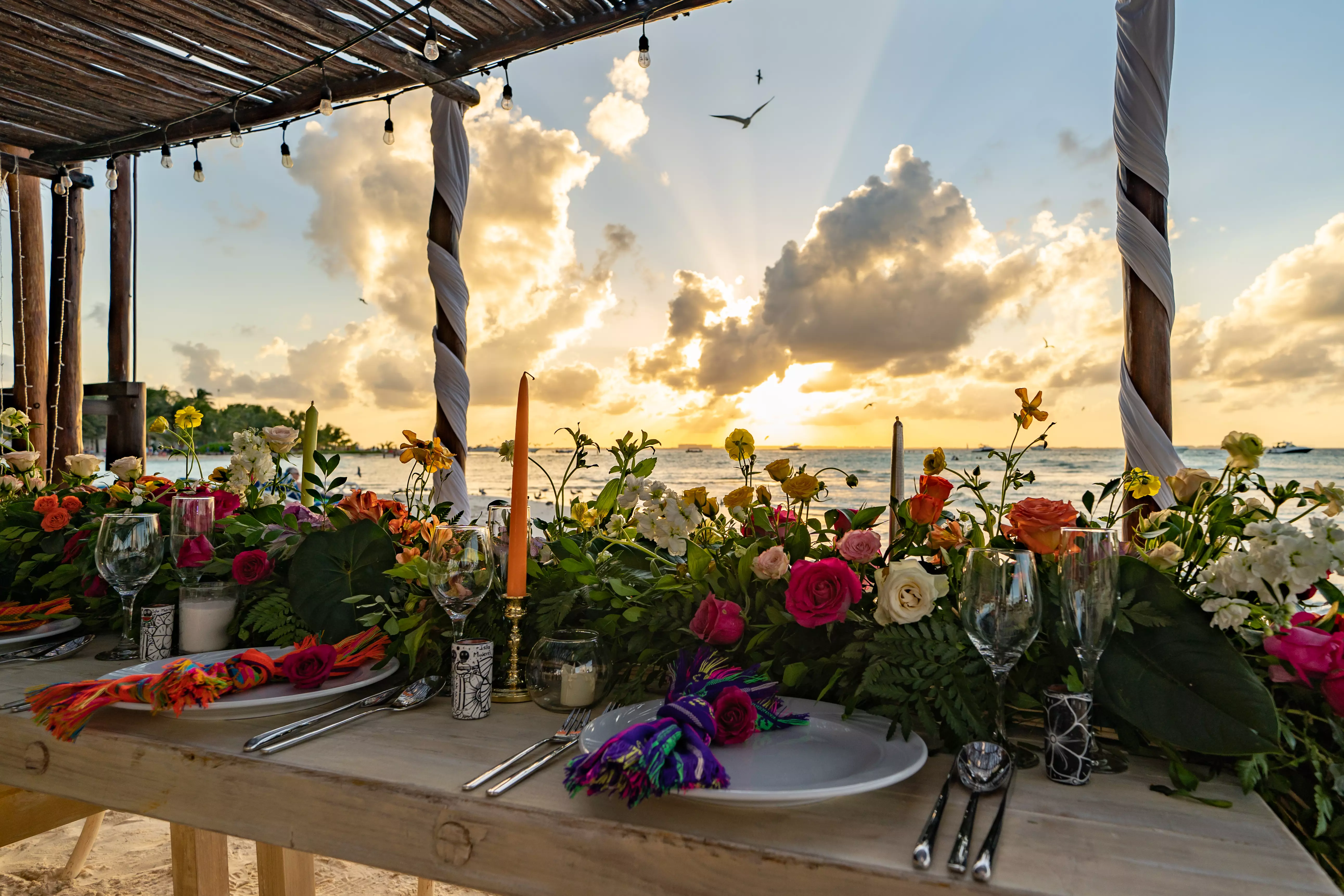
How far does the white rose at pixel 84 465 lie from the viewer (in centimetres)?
158

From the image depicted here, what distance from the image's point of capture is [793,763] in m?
0.65

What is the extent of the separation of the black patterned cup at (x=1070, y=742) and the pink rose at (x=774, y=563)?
0.27 meters

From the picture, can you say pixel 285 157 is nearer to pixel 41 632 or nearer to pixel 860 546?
pixel 41 632

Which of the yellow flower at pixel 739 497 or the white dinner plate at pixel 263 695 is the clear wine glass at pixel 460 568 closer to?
the white dinner plate at pixel 263 695

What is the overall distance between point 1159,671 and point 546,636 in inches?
24.1

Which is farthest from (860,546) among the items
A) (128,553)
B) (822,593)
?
(128,553)

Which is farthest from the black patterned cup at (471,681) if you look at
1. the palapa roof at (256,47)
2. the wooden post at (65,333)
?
the wooden post at (65,333)

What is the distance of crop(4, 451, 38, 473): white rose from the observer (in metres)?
1.65

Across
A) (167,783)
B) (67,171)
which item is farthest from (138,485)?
(67,171)

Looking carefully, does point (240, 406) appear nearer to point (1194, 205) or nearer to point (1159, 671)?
point (1159, 671)

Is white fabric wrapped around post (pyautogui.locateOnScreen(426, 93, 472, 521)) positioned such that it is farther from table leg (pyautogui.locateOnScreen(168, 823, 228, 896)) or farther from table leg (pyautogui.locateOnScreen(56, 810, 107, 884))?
table leg (pyautogui.locateOnScreen(168, 823, 228, 896))

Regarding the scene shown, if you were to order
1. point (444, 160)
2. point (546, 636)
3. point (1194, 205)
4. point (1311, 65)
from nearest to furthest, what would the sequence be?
point (546, 636) → point (444, 160) → point (1311, 65) → point (1194, 205)

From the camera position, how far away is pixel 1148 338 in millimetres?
1574

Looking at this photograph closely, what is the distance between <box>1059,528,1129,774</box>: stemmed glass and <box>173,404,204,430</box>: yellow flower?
4.78ft
